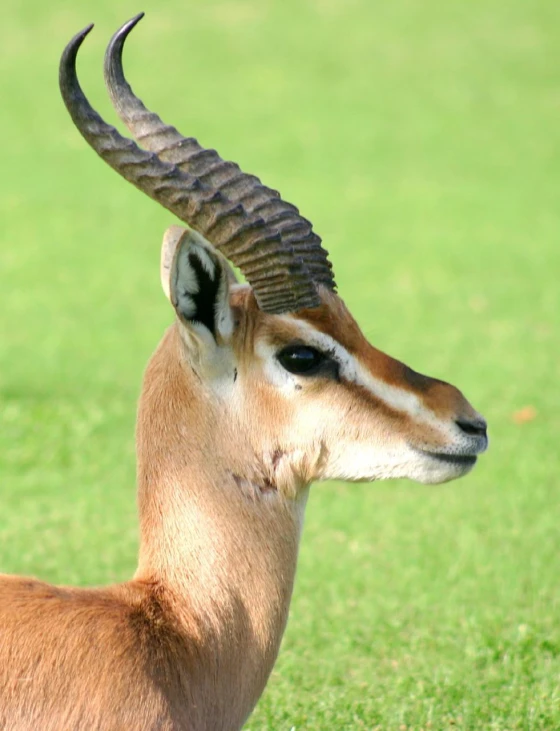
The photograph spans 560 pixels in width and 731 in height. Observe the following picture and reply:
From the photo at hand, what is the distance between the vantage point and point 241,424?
4648 millimetres

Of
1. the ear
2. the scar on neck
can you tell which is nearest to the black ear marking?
the ear

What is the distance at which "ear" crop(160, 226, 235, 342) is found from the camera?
14.5ft

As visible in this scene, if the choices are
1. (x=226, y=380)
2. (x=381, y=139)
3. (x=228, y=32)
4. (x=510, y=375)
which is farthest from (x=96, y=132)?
(x=228, y=32)

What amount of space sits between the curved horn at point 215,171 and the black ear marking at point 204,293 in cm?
27

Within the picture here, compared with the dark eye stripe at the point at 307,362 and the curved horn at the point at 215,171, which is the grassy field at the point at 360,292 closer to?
the dark eye stripe at the point at 307,362

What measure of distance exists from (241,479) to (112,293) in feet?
42.5

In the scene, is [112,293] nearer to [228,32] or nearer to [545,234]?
[545,234]

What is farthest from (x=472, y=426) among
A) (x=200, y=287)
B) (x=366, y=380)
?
(x=200, y=287)

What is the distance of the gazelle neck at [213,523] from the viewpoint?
15.1 feet

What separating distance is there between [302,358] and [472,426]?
651 millimetres

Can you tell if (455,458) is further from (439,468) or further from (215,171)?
(215,171)

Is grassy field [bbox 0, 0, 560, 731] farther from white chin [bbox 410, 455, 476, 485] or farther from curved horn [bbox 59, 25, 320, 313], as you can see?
curved horn [bbox 59, 25, 320, 313]

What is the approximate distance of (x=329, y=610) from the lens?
7996mm

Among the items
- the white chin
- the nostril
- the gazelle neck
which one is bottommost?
the gazelle neck
